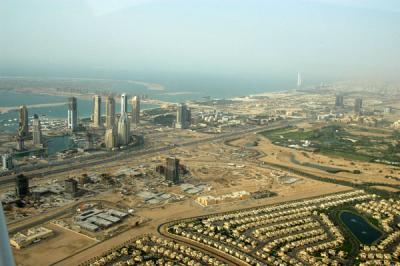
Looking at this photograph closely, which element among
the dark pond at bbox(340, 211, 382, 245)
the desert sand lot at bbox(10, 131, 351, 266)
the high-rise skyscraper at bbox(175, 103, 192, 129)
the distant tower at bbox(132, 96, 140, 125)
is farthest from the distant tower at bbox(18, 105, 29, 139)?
the dark pond at bbox(340, 211, 382, 245)

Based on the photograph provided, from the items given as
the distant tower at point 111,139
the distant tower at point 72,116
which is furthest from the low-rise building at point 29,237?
the distant tower at point 72,116

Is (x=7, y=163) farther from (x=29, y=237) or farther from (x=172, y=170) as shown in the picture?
(x=29, y=237)

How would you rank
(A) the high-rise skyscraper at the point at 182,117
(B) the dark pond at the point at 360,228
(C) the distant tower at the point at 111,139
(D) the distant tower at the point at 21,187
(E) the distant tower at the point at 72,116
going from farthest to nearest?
(A) the high-rise skyscraper at the point at 182,117 < (E) the distant tower at the point at 72,116 < (C) the distant tower at the point at 111,139 < (D) the distant tower at the point at 21,187 < (B) the dark pond at the point at 360,228

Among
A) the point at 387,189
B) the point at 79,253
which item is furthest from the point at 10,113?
the point at 387,189

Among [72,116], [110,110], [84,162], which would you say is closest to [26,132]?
[72,116]

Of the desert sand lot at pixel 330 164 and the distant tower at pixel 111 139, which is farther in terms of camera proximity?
the distant tower at pixel 111 139

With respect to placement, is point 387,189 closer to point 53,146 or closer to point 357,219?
point 357,219

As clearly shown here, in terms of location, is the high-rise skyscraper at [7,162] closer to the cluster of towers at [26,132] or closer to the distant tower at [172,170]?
the cluster of towers at [26,132]

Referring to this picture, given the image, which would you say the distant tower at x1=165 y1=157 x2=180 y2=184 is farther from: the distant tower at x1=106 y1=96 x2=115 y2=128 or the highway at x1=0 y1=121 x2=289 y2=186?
the distant tower at x1=106 y1=96 x2=115 y2=128
